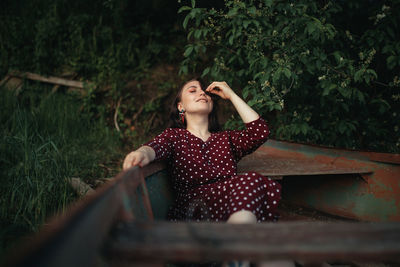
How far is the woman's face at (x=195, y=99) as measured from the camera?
2.01m

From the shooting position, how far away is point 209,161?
1.87m

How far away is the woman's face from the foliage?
349 mm

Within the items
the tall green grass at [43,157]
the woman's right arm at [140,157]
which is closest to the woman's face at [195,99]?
the woman's right arm at [140,157]

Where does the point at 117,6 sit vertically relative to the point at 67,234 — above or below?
above

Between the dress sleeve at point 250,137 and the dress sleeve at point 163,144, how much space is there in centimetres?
41

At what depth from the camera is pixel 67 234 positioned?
56 cm

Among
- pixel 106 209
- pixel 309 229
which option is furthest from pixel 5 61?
pixel 309 229

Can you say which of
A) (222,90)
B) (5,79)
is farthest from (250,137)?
(5,79)

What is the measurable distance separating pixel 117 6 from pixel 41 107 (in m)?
1.95

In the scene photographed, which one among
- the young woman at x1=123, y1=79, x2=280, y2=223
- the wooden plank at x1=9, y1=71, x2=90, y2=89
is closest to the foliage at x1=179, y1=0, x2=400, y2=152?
the young woman at x1=123, y1=79, x2=280, y2=223

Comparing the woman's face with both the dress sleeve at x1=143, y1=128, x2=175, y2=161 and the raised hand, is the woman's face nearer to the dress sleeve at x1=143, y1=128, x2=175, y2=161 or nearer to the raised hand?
the raised hand

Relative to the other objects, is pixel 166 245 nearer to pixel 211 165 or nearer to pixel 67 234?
pixel 67 234

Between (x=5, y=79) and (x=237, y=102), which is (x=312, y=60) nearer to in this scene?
(x=237, y=102)

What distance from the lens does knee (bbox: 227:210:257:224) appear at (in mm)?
1311
